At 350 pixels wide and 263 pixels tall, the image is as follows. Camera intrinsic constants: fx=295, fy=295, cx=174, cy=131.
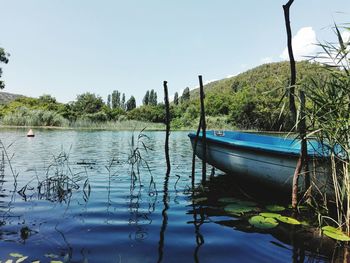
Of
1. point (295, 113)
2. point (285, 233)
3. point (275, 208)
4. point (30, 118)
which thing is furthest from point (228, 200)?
point (30, 118)

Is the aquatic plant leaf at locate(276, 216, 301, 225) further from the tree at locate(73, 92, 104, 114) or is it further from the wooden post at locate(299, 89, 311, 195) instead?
the tree at locate(73, 92, 104, 114)

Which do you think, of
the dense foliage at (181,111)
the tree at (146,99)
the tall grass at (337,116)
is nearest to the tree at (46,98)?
the dense foliage at (181,111)

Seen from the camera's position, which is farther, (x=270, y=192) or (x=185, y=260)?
(x=270, y=192)

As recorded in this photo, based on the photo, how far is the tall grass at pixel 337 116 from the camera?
3539 mm

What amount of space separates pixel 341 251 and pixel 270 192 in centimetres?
293

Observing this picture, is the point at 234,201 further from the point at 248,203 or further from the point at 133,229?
the point at 133,229

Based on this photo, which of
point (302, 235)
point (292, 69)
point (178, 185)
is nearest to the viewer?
point (302, 235)

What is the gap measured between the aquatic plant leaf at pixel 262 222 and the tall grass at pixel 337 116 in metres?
0.83

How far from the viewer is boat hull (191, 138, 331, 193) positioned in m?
4.58

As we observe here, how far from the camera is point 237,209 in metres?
4.89

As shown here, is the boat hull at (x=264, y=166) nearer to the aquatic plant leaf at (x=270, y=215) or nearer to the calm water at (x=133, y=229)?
the calm water at (x=133, y=229)

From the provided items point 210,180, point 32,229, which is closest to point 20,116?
point 210,180

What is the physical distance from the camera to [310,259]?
315 cm

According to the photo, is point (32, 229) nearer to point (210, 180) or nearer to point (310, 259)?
point (310, 259)
